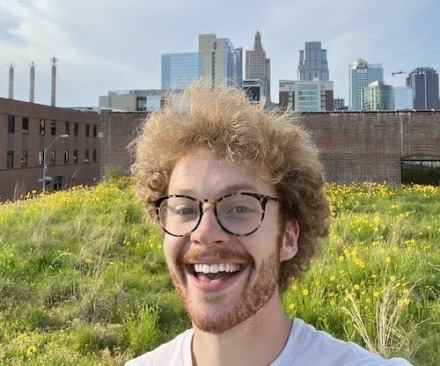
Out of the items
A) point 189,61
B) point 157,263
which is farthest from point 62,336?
point 189,61

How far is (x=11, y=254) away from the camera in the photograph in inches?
255

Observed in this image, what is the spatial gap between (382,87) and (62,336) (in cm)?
9692

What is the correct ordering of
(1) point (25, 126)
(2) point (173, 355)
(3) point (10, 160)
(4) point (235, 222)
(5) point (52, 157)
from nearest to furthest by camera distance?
(4) point (235, 222)
(2) point (173, 355)
(3) point (10, 160)
(1) point (25, 126)
(5) point (52, 157)

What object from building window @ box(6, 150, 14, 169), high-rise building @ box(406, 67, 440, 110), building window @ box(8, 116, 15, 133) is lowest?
building window @ box(6, 150, 14, 169)

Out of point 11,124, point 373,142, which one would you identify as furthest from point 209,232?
point 11,124

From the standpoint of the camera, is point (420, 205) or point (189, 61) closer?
point (420, 205)

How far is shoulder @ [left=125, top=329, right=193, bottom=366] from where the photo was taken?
1.73 meters

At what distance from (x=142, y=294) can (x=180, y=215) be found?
152 inches

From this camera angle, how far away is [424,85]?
98.4 meters

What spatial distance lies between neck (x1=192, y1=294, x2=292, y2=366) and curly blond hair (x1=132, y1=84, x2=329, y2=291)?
1.02ft

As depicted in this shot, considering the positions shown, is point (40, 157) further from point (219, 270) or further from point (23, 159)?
point (219, 270)

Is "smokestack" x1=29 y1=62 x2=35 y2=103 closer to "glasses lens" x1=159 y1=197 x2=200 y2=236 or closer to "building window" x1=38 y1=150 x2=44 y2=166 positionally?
"building window" x1=38 y1=150 x2=44 y2=166

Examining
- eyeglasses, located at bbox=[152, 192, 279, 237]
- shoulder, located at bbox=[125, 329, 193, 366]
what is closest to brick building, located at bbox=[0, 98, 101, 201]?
shoulder, located at bbox=[125, 329, 193, 366]

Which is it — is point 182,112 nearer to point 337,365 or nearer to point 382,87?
point 337,365
